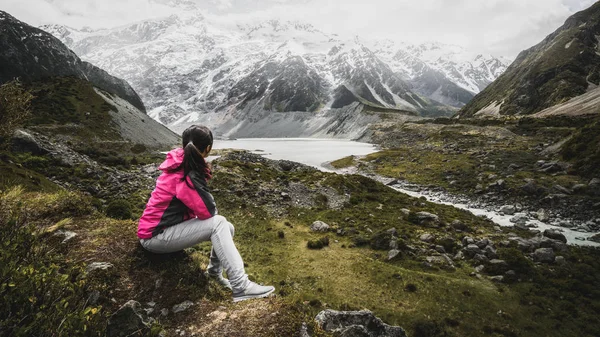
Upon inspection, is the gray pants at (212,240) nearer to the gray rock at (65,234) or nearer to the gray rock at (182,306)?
the gray rock at (182,306)

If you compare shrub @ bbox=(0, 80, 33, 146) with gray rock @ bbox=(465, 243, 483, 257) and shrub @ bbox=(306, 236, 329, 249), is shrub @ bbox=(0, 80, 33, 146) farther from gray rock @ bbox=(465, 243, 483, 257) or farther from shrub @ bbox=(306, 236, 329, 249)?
gray rock @ bbox=(465, 243, 483, 257)

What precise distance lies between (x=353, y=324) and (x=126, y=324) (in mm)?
5690

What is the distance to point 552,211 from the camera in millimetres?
32812

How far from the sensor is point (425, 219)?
3055 cm

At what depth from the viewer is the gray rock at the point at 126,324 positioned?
16.6 ft

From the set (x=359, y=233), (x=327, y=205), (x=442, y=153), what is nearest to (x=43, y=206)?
(x=359, y=233)

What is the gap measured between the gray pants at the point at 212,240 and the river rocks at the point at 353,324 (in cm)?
211

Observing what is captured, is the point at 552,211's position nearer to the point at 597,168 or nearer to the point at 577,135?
the point at 597,168

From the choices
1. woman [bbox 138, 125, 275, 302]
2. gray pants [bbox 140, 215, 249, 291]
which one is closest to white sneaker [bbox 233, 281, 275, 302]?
woman [bbox 138, 125, 275, 302]

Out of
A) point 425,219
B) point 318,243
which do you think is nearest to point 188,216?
point 318,243

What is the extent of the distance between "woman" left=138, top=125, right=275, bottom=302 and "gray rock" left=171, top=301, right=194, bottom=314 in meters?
0.96

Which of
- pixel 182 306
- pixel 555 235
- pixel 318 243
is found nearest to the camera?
pixel 182 306

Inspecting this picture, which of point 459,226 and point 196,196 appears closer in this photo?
point 196,196

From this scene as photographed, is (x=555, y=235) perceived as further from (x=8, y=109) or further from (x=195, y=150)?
(x=8, y=109)
